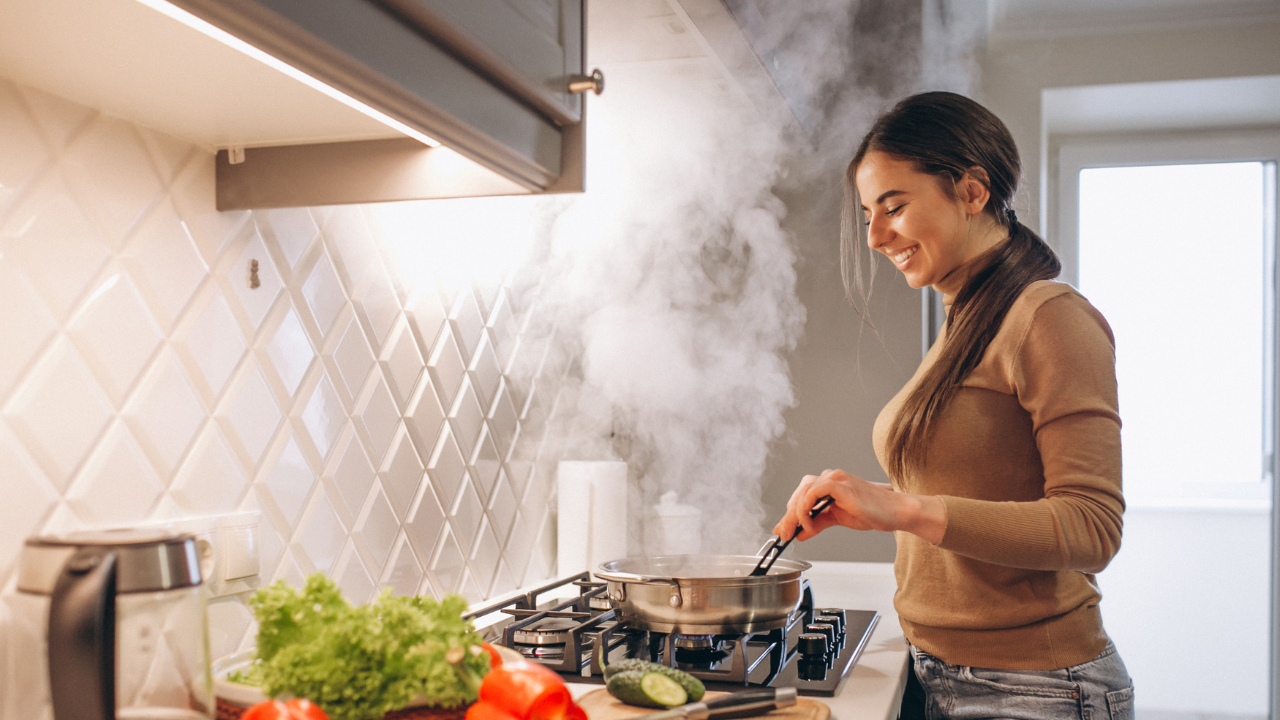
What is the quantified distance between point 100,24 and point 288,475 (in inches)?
26.1

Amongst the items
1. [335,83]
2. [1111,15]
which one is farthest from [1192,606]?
[335,83]

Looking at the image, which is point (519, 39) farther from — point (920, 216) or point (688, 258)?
point (688, 258)

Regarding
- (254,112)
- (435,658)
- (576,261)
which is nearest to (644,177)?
(576,261)

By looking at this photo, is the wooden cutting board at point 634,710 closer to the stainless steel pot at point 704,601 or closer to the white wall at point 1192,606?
the stainless steel pot at point 704,601

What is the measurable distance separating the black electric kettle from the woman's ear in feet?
3.69

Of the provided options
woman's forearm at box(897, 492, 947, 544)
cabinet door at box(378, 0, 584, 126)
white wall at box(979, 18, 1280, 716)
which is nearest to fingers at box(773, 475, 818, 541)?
woman's forearm at box(897, 492, 947, 544)

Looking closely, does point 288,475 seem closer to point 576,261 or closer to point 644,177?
point 576,261

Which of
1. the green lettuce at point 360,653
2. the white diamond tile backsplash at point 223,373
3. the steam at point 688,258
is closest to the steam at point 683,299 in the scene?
the steam at point 688,258

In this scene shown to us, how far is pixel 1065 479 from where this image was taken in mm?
1172

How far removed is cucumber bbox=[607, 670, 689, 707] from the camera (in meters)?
1.03

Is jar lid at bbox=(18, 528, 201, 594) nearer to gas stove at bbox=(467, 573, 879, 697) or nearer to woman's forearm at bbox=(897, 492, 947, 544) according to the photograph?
gas stove at bbox=(467, 573, 879, 697)

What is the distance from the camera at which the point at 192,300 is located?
1.08 meters

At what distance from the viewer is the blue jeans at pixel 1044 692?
1251 mm

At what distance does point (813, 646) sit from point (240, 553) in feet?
2.50
